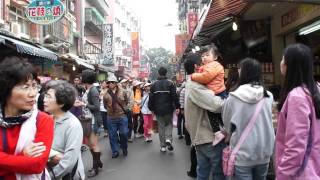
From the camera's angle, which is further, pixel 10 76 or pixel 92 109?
pixel 92 109

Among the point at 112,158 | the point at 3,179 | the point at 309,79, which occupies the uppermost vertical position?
the point at 309,79

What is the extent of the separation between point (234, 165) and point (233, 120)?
44cm

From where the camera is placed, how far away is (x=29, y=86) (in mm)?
2820

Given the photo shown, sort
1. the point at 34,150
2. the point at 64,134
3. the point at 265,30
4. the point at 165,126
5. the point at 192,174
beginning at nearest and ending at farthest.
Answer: the point at 34,150 → the point at 64,134 → the point at 192,174 → the point at 165,126 → the point at 265,30

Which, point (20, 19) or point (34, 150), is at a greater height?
point (20, 19)

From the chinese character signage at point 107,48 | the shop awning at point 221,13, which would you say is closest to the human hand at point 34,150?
the shop awning at point 221,13

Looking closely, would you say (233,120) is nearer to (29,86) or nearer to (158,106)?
(29,86)

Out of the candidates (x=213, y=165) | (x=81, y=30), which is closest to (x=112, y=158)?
(x=213, y=165)

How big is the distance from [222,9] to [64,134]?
6836mm

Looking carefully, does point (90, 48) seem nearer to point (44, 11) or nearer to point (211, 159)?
point (44, 11)

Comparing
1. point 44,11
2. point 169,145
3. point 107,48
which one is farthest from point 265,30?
point 107,48

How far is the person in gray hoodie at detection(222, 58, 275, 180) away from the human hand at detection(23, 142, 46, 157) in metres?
2.24

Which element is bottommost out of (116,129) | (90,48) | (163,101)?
(116,129)

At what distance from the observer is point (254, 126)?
436cm
